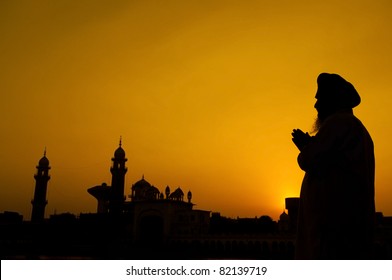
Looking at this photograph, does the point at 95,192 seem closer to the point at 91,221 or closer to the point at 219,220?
the point at 91,221

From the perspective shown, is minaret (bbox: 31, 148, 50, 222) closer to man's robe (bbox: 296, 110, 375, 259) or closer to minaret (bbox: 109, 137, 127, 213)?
minaret (bbox: 109, 137, 127, 213)

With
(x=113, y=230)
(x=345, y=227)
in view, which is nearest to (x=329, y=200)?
(x=345, y=227)

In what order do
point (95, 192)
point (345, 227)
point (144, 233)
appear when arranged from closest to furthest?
1. point (345, 227)
2. point (144, 233)
3. point (95, 192)

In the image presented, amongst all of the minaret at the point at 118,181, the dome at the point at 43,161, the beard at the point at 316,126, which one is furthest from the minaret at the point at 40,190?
the beard at the point at 316,126

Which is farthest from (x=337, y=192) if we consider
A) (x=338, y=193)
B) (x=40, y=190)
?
(x=40, y=190)

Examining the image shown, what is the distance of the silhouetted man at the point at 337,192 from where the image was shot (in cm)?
246

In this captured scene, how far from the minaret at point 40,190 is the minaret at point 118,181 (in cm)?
737

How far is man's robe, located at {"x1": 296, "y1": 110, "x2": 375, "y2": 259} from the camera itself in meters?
2.46

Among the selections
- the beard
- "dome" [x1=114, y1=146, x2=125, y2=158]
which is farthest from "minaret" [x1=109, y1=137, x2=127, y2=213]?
the beard

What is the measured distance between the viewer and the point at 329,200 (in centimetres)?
253

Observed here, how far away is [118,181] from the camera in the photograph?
4103 centimetres
